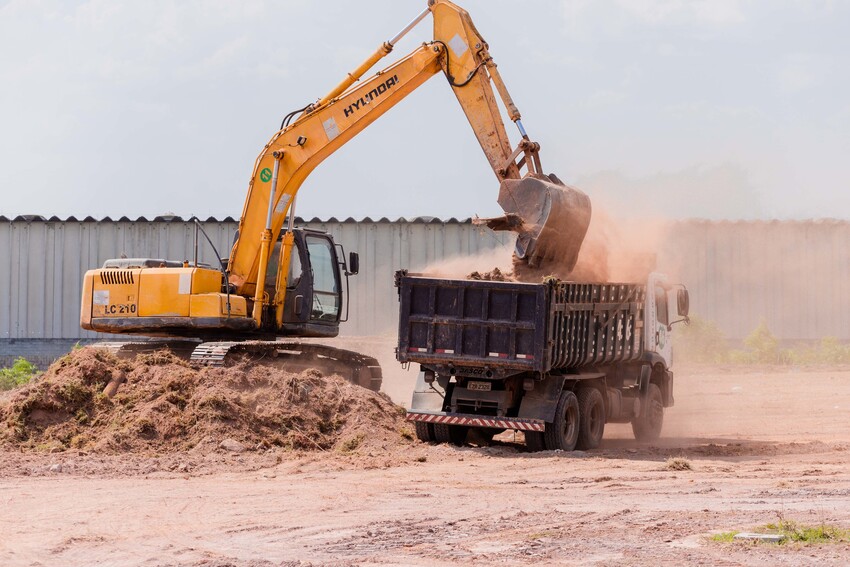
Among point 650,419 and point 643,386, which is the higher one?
point 643,386

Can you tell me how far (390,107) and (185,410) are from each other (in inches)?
218

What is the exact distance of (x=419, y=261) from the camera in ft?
105

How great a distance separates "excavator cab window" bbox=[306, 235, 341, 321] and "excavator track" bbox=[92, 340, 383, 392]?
66 centimetres

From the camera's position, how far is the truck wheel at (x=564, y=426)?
49.3 feet

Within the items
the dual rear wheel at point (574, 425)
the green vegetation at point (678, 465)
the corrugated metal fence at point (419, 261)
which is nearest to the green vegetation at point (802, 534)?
the green vegetation at point (678, 465)

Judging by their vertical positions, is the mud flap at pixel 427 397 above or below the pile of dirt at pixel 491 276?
below

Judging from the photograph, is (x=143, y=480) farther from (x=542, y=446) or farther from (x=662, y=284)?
(x=662, y=284)

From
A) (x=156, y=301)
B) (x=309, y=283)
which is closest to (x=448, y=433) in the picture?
(x=309, y=283)

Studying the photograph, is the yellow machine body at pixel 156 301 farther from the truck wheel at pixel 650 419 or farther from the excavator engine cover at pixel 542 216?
the truck wheel at pixel 650 419

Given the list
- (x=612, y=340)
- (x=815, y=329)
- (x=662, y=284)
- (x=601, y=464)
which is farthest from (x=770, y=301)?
(x=601, y=464)

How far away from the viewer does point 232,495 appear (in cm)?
1156

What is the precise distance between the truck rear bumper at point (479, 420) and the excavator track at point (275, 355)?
254 centimetres

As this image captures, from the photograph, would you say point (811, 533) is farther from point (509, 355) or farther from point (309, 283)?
point (309, 283)

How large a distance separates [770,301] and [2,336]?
21579 millimetres
